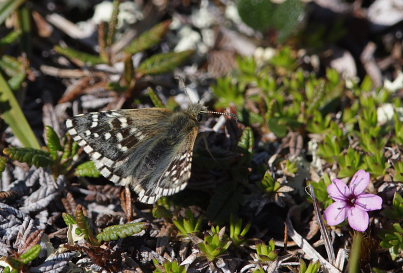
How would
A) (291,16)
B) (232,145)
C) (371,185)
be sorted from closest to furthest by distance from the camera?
1. (371,185)
2. (232,145)
3. (291,16)

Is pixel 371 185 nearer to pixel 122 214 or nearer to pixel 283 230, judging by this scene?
pixel 283 230

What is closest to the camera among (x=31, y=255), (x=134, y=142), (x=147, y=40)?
(x=31, y=255)

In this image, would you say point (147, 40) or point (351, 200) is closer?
point (351, 200)

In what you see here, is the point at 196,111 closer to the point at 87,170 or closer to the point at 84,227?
the point at 87,170

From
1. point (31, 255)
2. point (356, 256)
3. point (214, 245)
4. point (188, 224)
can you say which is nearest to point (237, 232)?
point (214, 245)

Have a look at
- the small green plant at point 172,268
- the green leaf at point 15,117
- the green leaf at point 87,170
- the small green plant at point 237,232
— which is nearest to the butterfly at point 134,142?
the green leaf at point 87,170

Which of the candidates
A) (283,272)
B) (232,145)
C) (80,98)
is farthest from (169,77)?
(283,272)

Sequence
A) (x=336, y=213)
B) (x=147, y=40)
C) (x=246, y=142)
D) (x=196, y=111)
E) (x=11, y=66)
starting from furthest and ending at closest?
1. (x=147, y=40)
2. (x=11, y=66)
3. (x=246, y=142)
4. (x=196, y=111)
5. (x=336, y=213)

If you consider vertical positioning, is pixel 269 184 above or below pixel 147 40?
below
